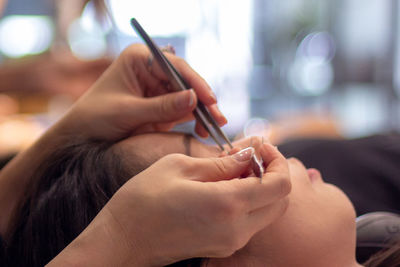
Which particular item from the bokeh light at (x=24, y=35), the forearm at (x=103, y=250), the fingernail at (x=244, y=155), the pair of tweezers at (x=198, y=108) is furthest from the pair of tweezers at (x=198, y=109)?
the bokeh light at (x=24, y=35)

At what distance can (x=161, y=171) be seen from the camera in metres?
0.49

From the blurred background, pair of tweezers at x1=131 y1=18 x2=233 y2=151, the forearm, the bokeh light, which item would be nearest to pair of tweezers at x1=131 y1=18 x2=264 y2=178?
pair of tweezers at x1=131 y1=18 x2=233 y2=151

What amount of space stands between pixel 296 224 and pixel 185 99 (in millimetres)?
277

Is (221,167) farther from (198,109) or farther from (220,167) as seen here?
(198,109)

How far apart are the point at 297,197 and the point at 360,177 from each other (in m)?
0.58

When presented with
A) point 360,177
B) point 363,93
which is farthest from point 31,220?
point 363,93

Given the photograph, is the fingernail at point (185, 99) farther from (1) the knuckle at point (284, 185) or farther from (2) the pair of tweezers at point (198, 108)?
(1) the knuckle at point (284, 185)

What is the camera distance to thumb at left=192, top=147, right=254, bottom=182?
50cm

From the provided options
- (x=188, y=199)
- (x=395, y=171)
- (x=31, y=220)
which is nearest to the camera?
(x=188, y=199)

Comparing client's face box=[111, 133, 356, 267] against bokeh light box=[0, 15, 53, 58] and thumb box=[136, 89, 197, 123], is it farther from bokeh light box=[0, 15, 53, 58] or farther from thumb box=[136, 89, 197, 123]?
bokeh light box=[0, 15, 53, 58]

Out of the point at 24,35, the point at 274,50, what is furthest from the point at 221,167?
the point at 274,50

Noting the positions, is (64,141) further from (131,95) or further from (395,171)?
(395,171)

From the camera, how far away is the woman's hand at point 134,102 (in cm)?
69

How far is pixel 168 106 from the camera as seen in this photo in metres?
0.69
